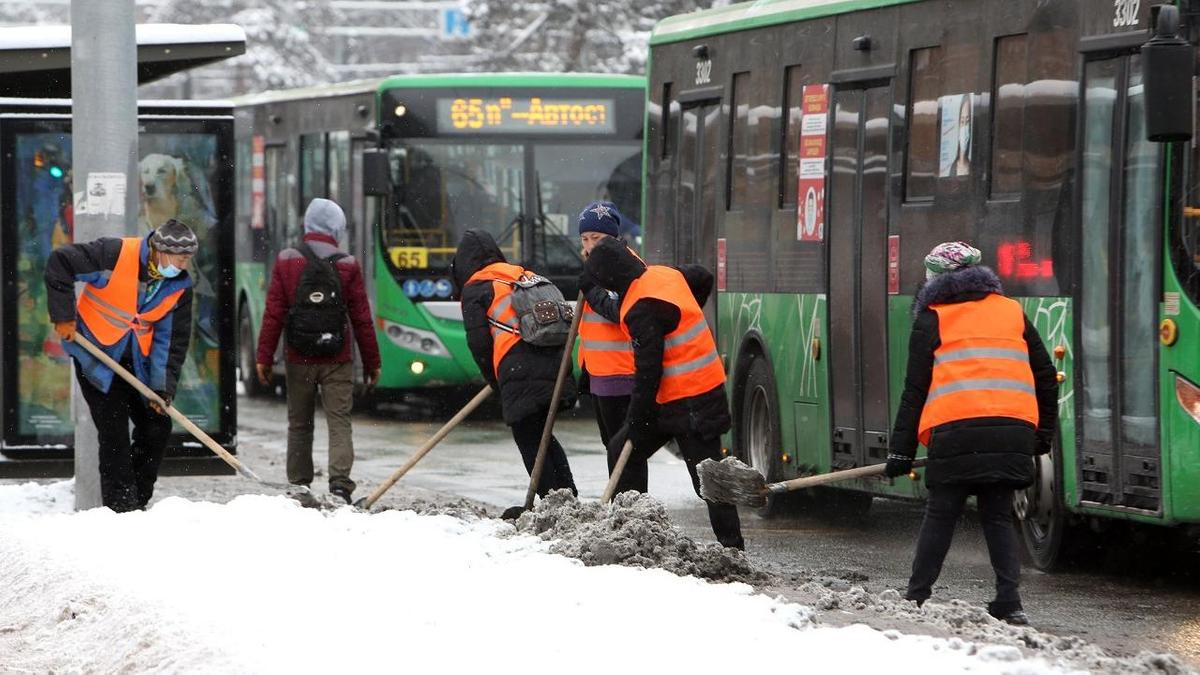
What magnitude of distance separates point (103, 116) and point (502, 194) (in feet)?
29.6

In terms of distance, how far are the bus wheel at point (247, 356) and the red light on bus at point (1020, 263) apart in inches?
576

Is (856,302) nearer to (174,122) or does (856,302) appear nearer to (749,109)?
(749,109)

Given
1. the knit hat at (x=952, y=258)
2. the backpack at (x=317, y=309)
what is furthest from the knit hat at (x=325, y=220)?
the knit hat at (x=952, y=258)

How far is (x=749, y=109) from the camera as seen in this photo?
14547 millimetres

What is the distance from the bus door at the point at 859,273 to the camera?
41.8ft

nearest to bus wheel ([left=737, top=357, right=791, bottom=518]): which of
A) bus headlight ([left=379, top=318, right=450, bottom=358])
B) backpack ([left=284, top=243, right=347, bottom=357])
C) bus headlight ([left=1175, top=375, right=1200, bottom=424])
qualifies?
backpack ([left=284, top=243, right=347, bottom=357])

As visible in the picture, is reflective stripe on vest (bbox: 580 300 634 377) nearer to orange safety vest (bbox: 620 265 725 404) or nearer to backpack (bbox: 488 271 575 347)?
backpack (bbox: 488 271 575 347)

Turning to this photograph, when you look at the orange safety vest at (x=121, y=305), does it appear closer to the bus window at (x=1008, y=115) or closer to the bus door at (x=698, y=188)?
the bus window at (x=1008, y=115)

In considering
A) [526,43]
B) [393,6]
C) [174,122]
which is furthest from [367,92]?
[393,6]

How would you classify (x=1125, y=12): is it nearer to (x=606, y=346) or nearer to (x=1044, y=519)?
(x=1044, y=519)

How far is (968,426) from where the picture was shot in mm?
8836

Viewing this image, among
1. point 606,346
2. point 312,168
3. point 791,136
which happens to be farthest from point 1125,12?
point 312,168

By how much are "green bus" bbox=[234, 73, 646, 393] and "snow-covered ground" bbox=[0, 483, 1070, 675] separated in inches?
397

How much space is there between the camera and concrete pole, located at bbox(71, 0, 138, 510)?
1219 centimetres
